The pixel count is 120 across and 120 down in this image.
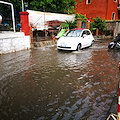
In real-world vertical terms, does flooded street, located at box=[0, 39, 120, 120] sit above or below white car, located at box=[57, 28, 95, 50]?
below

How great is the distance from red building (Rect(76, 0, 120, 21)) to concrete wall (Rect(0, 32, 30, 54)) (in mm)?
19045

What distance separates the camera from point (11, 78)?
5.08 meters

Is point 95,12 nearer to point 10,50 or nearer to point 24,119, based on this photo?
point 10,50

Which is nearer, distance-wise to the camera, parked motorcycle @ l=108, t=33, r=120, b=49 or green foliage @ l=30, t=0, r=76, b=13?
parked motorcycle @ l=108, t=33, r=120, b=49

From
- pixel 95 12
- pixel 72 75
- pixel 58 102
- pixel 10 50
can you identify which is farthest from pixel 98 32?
pixel 58 102

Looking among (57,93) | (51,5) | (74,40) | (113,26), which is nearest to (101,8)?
(113,26)

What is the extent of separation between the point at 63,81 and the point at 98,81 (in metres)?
1.24

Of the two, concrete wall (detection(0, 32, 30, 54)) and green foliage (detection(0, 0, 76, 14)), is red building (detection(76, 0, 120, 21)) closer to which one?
green foliage (detection(0, 0, 76, 14))

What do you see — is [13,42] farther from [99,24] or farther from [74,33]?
[99,24]

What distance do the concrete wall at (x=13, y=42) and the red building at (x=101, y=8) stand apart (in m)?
19.0

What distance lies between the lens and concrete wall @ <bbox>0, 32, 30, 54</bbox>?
9367 millimetres

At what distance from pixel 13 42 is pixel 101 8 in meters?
23.0

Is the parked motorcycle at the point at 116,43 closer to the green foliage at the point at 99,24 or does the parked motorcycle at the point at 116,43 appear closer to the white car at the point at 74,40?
the white car at the point at 74,40

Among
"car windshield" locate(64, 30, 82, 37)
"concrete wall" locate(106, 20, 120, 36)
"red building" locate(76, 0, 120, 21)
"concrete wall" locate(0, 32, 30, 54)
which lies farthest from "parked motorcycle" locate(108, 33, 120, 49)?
"red building" locate(76, 0, 120, 21)
